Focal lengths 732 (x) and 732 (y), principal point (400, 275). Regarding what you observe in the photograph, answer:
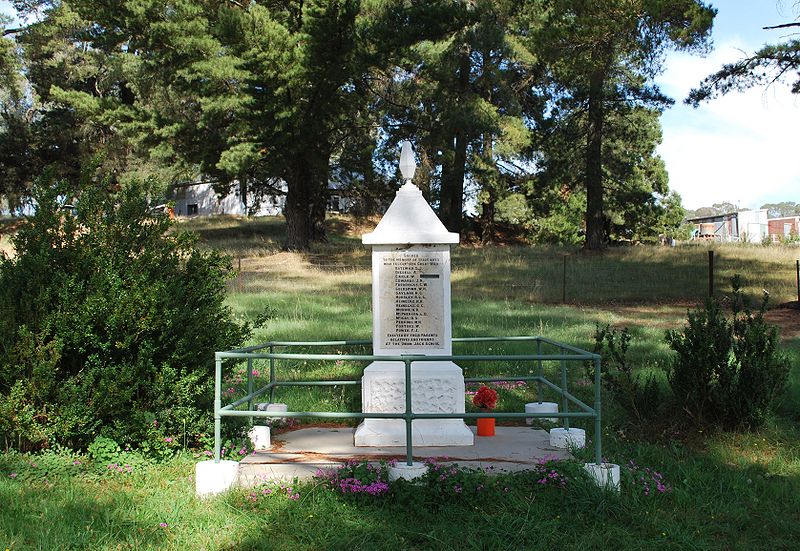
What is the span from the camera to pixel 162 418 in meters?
6.20

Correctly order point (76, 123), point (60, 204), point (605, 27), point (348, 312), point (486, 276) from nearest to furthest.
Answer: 1. point (60, 204)
2. point (348, 312)
3. point (605, 27)
4. point (486, 276)
5. point (76, 123)

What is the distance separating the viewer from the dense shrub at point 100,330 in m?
5.97

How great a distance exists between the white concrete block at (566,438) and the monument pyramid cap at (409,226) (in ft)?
6.60

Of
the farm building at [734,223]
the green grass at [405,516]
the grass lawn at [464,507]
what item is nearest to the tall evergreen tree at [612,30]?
the grass lawn at [464,507]

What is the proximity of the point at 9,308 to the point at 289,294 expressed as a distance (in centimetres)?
1214

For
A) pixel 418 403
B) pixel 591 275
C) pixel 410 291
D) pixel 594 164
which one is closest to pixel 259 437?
pixel 418 403

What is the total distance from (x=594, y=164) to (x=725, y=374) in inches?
925

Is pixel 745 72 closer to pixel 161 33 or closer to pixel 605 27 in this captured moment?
pixel 605 27

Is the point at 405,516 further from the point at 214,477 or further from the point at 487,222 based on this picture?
the point at 487,222

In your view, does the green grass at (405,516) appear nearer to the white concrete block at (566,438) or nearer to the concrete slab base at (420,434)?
the white concrete block at (566,438)

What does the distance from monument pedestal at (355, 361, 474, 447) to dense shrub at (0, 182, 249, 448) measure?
1428 millimetres

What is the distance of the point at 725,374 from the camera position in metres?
7.15

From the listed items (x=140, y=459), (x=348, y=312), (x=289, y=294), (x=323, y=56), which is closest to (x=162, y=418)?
(x=140, y=459)

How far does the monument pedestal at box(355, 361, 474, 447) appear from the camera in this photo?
6.78 metres
